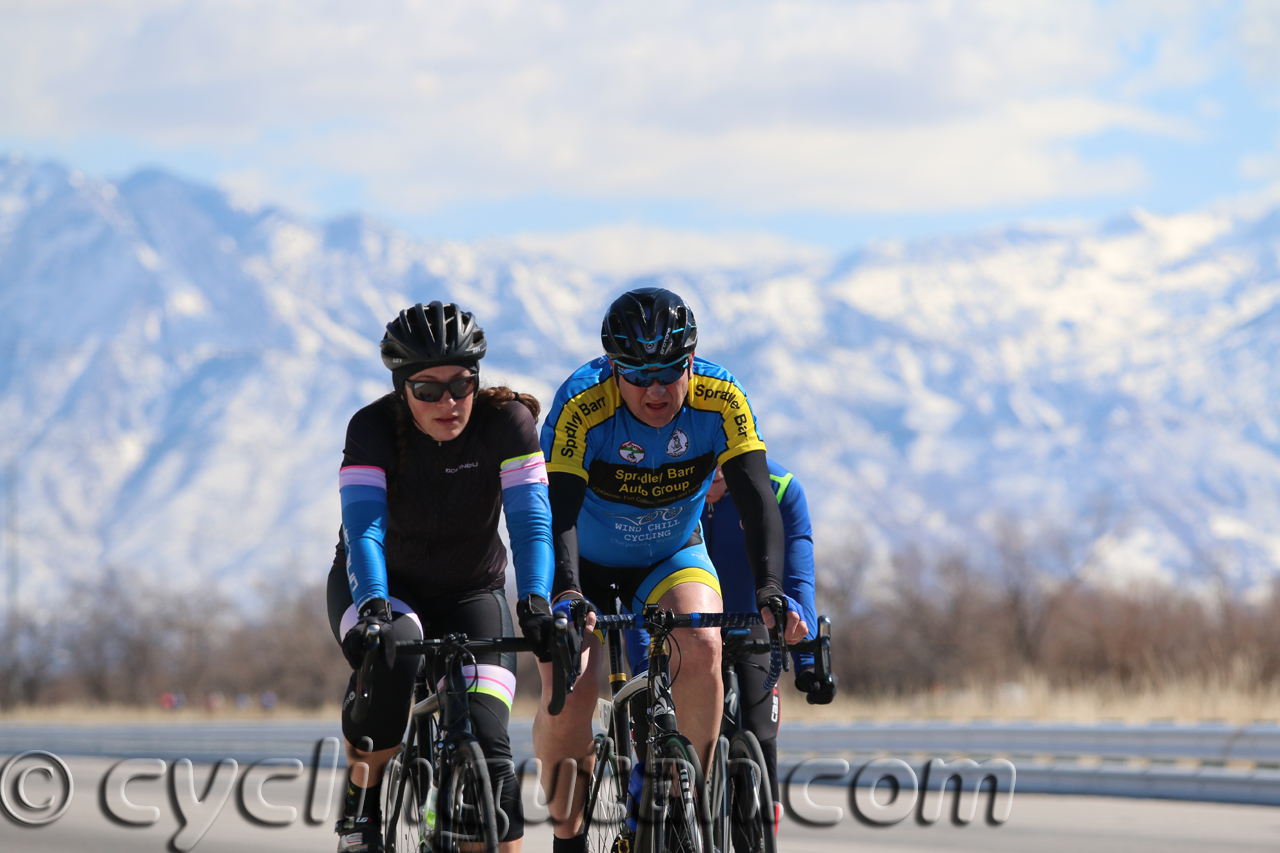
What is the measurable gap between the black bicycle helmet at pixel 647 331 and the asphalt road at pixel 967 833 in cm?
381

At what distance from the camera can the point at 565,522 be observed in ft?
23.4

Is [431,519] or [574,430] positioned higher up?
[574,430]

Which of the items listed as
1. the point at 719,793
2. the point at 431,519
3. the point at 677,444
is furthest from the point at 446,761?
the point at 677,444

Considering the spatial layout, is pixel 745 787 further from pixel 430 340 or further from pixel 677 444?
pixel 430 340

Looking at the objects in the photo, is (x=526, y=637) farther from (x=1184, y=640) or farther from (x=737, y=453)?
(x=1184, y=640)

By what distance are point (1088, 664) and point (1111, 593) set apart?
130 inches

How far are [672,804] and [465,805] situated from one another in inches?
32.3

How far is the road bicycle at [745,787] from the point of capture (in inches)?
275

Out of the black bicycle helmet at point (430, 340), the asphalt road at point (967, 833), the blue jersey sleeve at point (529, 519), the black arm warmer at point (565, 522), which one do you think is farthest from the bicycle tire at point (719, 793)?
the asphalt road at point (967, 833)

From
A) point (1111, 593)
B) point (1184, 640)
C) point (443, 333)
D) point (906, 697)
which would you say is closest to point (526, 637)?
point (443, 333)

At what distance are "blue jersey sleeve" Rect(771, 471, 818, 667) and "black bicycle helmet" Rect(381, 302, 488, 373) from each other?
5.78ft

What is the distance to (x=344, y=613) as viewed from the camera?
22.8 feet

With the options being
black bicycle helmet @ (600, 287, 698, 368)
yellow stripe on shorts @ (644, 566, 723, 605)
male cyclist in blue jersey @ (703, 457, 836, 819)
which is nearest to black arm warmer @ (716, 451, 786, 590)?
male cyclist in blue jersey @ (703, 457, 836, 819)

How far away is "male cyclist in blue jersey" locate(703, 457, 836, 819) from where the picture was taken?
753cm
